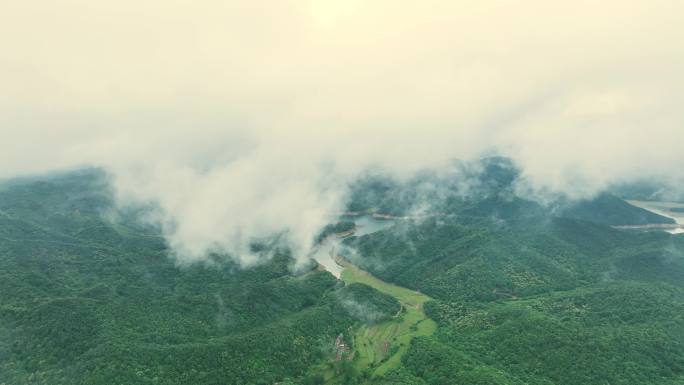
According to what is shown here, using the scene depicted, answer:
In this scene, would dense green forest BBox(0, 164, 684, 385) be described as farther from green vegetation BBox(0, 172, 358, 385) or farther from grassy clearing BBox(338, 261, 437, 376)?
grassy clearing BBox(338, 261, 437, 376)

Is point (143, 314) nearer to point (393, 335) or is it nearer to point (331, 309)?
point (331, 309)

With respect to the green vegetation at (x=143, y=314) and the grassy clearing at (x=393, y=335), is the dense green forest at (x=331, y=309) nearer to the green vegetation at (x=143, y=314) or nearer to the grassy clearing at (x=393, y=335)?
the green vegetation at (x=143, y=314)

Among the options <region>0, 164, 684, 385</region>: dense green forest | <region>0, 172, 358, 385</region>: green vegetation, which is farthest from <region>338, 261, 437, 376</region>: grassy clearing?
<region>0, 172, 358, 385</region>: green vegetation

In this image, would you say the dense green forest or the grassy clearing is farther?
the grassy clearing

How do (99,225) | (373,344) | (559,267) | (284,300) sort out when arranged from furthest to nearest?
(99,225)
(559,267)
(284,300)
(373,344)

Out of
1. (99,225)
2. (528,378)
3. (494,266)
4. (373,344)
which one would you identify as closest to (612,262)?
(494,266)

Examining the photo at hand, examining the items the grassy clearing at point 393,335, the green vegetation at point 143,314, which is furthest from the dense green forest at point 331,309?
the grassy clearing at point 393,335

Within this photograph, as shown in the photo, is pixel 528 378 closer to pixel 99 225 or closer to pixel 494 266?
pixel 494 266

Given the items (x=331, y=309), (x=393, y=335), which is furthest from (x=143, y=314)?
(x=393, y=335)
